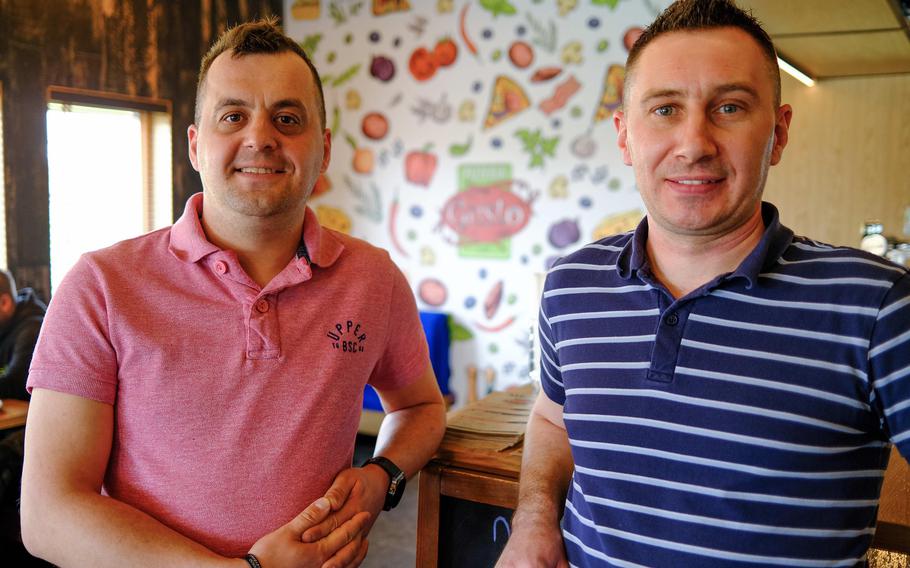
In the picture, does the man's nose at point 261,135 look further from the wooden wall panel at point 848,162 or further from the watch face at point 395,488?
the wooden wall panel at point 848,162

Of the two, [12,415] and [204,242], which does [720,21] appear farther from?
[12,415]

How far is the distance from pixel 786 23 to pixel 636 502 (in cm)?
383

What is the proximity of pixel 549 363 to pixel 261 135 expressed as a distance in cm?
74

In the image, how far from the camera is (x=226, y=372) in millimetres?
1482

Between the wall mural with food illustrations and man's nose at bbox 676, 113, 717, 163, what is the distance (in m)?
3.35

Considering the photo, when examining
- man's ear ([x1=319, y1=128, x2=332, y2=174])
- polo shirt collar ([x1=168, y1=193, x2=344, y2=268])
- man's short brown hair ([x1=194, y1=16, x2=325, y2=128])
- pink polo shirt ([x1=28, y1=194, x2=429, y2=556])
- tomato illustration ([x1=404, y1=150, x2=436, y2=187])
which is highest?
man's short brown hair ([x1=194, y1=16, x2=325, y2=128])

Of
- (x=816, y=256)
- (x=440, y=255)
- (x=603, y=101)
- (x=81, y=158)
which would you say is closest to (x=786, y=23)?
(x=603, y=101)

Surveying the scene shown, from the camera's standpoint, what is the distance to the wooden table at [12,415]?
329 centimetres

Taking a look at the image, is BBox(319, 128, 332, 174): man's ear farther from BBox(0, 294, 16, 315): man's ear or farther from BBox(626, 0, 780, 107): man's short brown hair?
BBox(0, 294, 16, 315): man's ear

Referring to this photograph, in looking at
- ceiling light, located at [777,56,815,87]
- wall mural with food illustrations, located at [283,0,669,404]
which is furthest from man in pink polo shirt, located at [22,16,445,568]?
ceiling light, located at [777,56,815,87]

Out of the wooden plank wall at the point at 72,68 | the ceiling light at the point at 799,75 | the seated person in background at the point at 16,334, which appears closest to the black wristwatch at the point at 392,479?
the seated person in background at the point at 16,334

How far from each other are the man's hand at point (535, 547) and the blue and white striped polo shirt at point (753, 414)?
4cm

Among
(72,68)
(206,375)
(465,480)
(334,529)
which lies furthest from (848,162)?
(72,68)

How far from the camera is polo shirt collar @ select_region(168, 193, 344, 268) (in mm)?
1575
